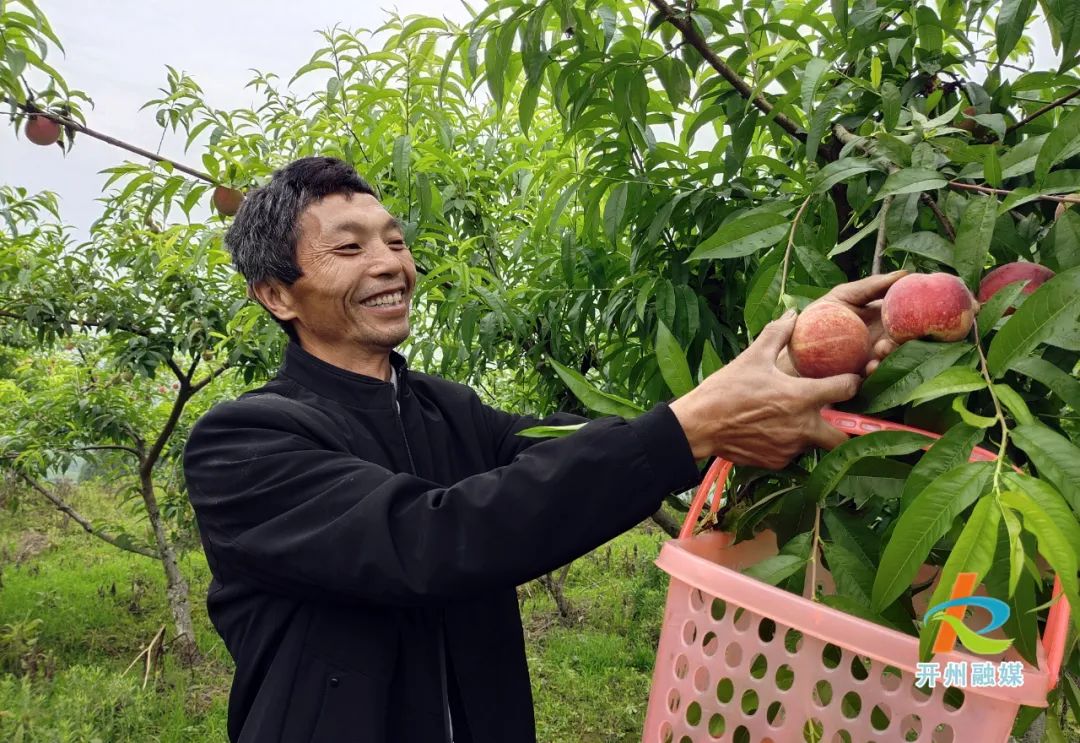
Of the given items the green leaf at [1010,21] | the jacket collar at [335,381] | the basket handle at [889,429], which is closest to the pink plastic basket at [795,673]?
the basket handle at [889,429]

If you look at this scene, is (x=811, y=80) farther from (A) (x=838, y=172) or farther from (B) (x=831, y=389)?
(B) (x=831, y=389)

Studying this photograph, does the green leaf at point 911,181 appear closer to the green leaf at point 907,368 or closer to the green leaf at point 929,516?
the green leaf at point 907,368

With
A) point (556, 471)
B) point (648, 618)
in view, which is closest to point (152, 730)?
point (648, 618)

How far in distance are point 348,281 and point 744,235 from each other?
0.64 meters

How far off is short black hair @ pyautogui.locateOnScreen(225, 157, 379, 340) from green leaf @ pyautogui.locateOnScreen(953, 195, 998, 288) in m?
0.97

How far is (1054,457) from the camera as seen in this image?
2.24 ft

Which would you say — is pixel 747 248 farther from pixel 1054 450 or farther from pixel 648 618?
pixel 648 618

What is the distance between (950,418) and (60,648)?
16.9 ft

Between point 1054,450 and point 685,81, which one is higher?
point 685,81

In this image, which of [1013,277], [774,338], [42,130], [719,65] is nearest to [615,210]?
[719,65]

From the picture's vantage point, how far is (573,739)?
3.58 metres

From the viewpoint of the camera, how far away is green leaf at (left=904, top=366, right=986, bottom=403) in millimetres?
741

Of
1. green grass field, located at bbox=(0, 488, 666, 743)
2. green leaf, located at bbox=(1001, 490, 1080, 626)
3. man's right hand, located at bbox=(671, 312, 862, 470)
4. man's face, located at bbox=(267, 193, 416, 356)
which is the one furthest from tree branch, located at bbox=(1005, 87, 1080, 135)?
green grass field, located at bbox=(0, 488, 666, 743)

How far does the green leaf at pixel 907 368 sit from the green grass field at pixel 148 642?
3.11 metres
